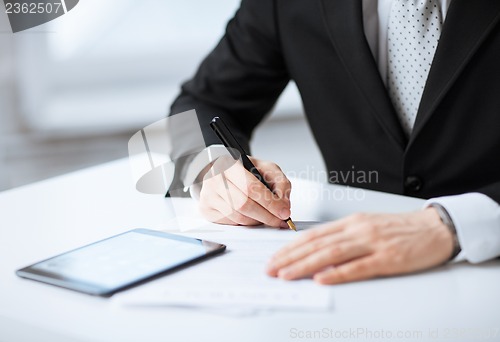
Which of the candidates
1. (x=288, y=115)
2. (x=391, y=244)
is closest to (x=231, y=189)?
(x=391, y=244)

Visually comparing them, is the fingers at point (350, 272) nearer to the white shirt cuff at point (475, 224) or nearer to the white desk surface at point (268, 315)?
the white desk surface at point (268, 315)

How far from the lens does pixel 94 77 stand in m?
3.64

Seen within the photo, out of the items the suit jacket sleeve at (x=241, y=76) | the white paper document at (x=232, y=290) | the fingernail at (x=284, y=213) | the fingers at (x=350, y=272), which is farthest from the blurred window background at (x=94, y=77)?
the fingers at (x=350, y=272)

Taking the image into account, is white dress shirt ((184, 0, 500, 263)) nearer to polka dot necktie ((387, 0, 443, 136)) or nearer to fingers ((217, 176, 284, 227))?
fingers ((217, 176, 284, 227))

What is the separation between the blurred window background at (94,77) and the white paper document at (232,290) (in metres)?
2.55

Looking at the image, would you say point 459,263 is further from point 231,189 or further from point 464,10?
point 464,10

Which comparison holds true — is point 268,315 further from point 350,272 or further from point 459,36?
point 459,36

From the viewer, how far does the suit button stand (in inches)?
58.0

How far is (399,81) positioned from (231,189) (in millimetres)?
514

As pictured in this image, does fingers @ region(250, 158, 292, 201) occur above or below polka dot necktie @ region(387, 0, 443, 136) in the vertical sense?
below

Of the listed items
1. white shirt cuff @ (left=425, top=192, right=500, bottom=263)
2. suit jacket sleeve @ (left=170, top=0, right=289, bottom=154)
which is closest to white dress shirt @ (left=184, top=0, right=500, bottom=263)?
white shirt cuff @ (left=425, top=192, right=500, bottom=263)

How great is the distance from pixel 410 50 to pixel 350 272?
27.6 inches

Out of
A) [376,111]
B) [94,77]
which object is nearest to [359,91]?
[376,111]

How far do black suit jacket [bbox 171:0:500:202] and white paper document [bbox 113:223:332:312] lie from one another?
48 cm
